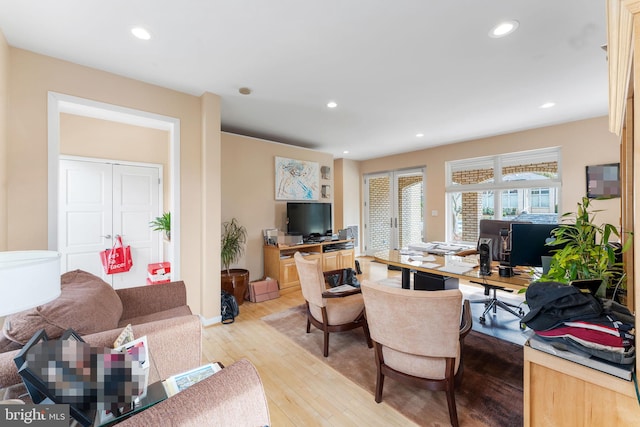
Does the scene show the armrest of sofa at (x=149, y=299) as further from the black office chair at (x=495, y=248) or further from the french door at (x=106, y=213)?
the black office chair at (x=495, y=248)

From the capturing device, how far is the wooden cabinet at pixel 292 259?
4.16 metres

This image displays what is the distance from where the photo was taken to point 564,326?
3.51 ft

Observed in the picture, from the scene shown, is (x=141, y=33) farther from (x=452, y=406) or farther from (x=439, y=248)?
(x=439, y=248)

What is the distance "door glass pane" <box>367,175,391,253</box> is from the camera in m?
6.82

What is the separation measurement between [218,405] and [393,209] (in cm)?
633

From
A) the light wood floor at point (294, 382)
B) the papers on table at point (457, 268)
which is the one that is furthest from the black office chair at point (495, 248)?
the light wood floor at point (294, 382)

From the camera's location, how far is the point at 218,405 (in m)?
0.76

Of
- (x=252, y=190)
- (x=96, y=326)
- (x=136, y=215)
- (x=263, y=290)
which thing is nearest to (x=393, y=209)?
(x=252, y=190)

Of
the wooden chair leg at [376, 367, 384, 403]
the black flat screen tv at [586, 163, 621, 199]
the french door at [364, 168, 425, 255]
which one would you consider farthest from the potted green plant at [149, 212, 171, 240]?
the french door at [364, 168, 425, 255]

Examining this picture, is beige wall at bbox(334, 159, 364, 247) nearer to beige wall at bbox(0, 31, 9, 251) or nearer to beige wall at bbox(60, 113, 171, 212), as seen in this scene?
beige wall at bbox(60, 113, 171, 212)

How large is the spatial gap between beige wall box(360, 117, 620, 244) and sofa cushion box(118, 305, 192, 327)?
476 centimetres

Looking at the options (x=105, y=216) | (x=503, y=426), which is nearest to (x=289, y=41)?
(x=503, y=426)

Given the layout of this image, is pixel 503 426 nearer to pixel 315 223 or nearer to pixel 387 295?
pixel 387 295

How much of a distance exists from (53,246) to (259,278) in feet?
8.65
